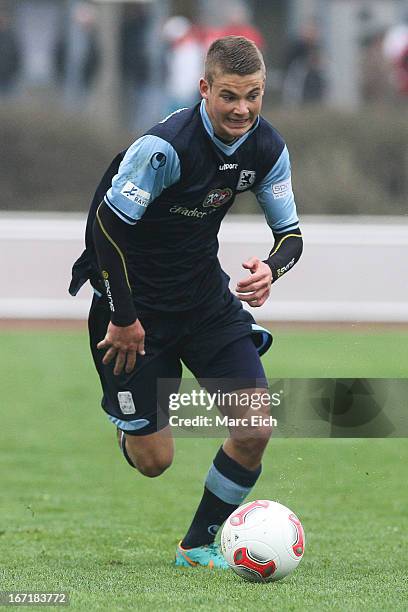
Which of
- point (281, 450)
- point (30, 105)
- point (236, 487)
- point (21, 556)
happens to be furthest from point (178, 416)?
point (30, 105)

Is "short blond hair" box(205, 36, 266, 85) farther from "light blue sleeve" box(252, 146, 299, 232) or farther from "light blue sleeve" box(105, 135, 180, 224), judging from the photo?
"light blue sleeve" box(252, 146, 299, 232)

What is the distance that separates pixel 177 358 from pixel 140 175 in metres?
0.99

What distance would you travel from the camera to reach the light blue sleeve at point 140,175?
213 inches

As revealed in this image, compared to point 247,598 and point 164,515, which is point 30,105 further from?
point 247,598

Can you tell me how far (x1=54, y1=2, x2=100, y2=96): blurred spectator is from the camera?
62.5 ft

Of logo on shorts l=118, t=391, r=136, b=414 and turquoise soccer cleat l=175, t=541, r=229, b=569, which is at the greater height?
logo on shorts l=118, t=391, r=136, b=414

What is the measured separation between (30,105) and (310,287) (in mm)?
6486

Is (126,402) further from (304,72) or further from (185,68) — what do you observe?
(304,72)

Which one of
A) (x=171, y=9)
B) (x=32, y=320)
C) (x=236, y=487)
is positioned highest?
(x=236, y=487)

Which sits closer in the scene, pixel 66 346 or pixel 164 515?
pixel 164 515

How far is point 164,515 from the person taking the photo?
23.6 ft

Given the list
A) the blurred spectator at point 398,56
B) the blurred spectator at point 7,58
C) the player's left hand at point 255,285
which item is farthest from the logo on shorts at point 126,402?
the blurred spectator at point 398,56

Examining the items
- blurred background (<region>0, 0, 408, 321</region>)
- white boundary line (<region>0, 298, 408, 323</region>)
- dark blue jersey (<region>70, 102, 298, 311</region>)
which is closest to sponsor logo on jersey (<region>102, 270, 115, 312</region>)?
dark blue jersey (<region>70, 102, 298, 311</region>)

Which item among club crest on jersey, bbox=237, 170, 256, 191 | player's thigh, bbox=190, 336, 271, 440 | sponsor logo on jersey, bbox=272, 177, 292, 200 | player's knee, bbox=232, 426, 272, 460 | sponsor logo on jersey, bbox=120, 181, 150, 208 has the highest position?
sponsor logo on jersey, bbox=120, 181, 150, 208
